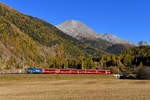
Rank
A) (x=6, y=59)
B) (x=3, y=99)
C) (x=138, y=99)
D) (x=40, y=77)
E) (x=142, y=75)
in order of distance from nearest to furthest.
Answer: (x=138, y=99) < (x=3, y=99) < (x=40, y=77) < (x=142, y=75) < (x=6, y=59)

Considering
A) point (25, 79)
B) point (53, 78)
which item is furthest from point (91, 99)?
point (53, 78)

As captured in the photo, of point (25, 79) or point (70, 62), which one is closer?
point (25, 79)

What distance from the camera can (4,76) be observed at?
65625 millimetres

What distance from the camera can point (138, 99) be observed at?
78.6 feet

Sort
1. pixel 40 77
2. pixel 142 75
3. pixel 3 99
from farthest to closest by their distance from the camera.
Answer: pixel 142 75
pixel 40 77
pixel 3 99

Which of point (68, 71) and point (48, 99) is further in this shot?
point (68, 71)

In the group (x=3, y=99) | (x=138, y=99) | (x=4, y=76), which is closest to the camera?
(x=138, y=99)

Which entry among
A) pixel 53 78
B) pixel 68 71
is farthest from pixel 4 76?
pixel 68 71

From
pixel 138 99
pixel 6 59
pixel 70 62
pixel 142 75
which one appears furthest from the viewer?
pixel 6 59

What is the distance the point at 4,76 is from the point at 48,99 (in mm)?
44435

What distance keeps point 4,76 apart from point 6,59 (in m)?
137

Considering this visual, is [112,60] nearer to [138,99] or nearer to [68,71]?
[68,71]

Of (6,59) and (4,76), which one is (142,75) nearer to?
(4,76)

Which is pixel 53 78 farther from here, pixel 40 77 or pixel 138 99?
pixel 138 99
